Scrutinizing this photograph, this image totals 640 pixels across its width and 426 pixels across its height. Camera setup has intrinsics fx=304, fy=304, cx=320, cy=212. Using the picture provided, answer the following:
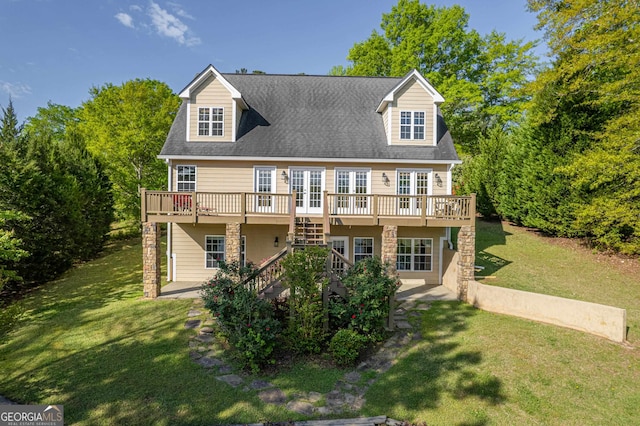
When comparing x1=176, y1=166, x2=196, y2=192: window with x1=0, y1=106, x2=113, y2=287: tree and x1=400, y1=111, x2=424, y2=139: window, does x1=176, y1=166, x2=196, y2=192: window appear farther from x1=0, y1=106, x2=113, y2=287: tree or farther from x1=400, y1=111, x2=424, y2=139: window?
x1=400, y1=111, x2=424, y2=139: window

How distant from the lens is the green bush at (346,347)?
25.7 feet

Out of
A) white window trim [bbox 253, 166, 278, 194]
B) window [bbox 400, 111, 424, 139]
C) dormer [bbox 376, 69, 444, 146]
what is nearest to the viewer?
white window trim [bbox 253, 166, 278, 194]

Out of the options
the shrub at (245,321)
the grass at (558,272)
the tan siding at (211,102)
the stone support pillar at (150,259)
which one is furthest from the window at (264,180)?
the grass at (558,272)

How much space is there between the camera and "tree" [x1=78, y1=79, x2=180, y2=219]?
21688 mm

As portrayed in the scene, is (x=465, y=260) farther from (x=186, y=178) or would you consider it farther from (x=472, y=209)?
(x=186, y=178)

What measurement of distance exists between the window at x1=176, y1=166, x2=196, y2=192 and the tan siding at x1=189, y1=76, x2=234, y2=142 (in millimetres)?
1441

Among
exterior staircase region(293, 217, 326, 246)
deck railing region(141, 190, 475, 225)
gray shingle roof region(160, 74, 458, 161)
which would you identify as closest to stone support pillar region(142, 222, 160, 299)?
deck railing region(141, 190, 475, 225)

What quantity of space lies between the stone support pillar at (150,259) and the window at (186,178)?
2585 mm

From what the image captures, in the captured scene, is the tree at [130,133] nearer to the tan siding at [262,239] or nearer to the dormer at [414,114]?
the tan siding at [262,239]

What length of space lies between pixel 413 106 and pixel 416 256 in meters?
7.22

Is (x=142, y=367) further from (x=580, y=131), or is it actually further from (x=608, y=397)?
(x=580, y=131)

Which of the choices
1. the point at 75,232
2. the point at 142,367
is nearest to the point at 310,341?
the point at 142,367

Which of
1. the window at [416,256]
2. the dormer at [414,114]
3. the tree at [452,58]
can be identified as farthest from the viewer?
the tree at [452,58]

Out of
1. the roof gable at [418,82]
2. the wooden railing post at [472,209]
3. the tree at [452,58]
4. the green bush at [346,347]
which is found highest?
the tree at [452,58]
